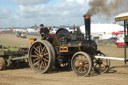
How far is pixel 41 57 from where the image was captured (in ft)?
24.5

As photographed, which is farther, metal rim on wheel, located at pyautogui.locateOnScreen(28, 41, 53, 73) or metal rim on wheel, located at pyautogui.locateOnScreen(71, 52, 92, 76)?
metal rim on wheel, located at pyautogui.locateOnScreen(28, 41, 53, 73)

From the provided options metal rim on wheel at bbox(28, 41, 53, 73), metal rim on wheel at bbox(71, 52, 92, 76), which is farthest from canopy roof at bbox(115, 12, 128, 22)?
metal rim on wheel at bbox(28, 41, 53, 73)

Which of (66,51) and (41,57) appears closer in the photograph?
(66,51)

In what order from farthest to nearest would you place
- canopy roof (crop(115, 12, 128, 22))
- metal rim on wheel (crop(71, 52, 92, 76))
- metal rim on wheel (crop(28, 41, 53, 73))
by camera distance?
metal rim on wheel (crop(28, 41, 53, 73)), canopy roof (crop(115, 12, 128, 22)), metal rim on wheel (crop(71, 52, 92, 76))

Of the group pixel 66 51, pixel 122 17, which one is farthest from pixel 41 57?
pixel 122 17

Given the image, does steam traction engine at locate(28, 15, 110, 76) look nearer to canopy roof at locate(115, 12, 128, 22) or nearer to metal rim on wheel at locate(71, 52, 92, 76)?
metal rim on wheel at locate(71, 52, 92, 76)

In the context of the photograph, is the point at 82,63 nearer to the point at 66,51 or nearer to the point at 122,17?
the point at 66,51

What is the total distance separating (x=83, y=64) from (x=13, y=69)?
350 cm

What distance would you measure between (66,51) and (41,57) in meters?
0.96

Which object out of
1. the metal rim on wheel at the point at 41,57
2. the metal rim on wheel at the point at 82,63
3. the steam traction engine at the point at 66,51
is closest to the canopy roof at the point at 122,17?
the steam traction engine at the point at 66,51

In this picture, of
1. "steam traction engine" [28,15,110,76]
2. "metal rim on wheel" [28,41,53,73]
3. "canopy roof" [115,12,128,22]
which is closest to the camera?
"steam traction engine" [28,15,110,76]

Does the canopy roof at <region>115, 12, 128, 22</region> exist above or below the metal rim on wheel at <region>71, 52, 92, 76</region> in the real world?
above

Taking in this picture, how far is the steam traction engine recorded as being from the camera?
6.80 metres

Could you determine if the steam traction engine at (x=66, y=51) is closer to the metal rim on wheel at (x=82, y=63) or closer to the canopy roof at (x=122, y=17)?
the metal rim on wheel at (x=82, y=63)
